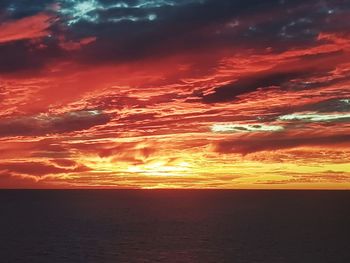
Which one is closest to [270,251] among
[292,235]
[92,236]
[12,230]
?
[292,235]

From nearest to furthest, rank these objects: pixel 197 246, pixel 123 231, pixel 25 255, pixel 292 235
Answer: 1. pixel 25 255
2. pixel 197 246
3. pixel 292 235
4. pixel 123 231

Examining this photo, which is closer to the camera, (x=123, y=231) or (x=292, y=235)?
(x=292, y=235)

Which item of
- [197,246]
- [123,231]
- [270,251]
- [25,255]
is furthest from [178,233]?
[25,255]

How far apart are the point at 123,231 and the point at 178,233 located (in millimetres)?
17206

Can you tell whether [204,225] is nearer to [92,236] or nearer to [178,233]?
[178,233]

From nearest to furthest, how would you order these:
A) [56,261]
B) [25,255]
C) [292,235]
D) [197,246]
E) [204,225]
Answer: [56,261]
[25,255]
[197,246]
[292,235]
[204,225]

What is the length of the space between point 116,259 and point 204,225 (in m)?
65.0

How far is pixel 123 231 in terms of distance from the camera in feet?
459

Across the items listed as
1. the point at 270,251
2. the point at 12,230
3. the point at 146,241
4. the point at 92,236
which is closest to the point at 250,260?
the point at 270,251

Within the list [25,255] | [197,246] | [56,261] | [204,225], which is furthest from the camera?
[204,225]

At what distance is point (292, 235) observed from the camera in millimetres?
126312

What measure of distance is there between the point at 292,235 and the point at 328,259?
35.8 m

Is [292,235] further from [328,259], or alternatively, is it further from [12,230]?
[12,230]

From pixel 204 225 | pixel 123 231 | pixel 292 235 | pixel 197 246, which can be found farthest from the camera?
pixel 204 225
